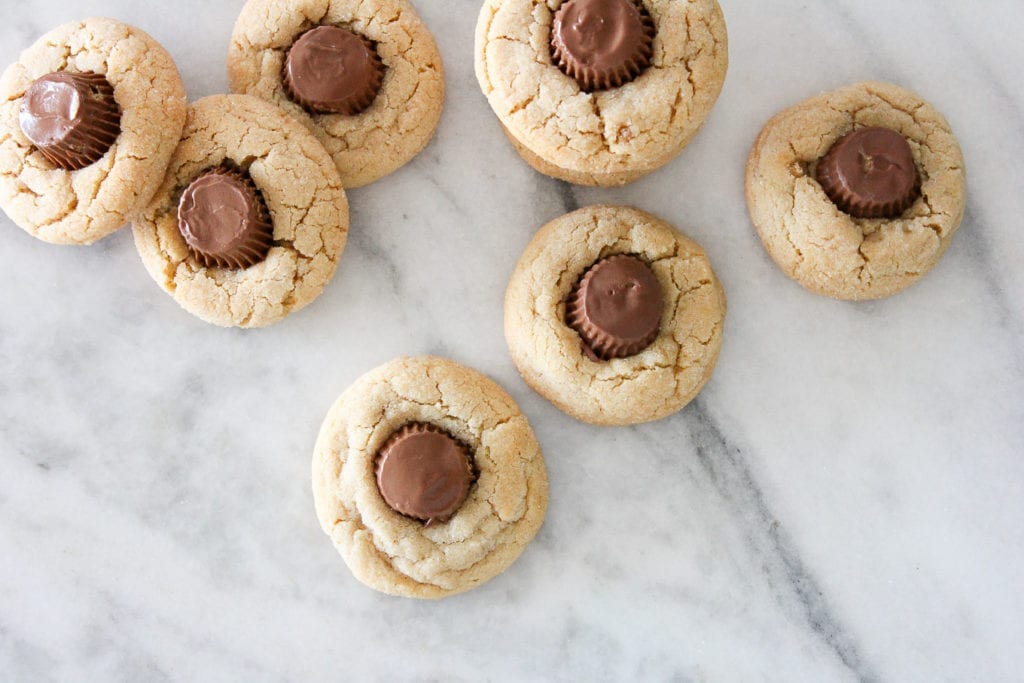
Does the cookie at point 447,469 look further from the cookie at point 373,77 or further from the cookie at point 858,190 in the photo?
the cookie at point 858,190

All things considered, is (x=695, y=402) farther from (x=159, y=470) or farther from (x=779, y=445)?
(x=159, y=470)

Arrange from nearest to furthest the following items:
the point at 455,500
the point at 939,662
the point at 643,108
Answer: the point at 643,108, the point at 455,500, the point at 939,662

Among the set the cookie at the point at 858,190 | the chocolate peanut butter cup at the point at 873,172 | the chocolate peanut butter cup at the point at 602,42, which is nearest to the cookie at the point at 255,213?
the chocolate peanut butter cup at the point at 602,42

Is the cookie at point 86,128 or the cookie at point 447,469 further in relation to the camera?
the cookie at point 447,469

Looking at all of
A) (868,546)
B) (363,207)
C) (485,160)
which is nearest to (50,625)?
(363,207)

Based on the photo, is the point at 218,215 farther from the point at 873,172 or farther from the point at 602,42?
the point at 873,172
